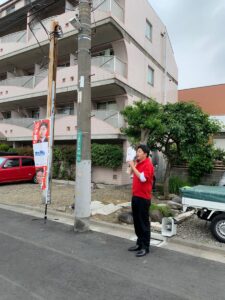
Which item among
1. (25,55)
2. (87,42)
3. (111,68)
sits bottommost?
(87,42)

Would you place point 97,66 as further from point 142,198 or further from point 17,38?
point 142,198

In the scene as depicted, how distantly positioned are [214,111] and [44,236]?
76.3ft

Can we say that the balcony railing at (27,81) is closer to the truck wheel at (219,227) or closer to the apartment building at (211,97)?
the apartment building at (211,97)

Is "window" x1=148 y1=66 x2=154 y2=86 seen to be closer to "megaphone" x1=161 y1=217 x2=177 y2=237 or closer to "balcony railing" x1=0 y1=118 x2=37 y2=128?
"balcony railing" x1=0 y1=118 x2=37 y2=128

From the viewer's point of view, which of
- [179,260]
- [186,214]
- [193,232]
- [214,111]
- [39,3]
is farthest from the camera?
[214,111]

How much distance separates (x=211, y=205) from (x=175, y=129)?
500 centimetres

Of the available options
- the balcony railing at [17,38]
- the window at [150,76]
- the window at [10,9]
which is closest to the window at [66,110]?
the balcony railing at [17,38]

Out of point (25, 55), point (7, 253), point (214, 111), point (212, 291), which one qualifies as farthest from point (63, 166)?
point (214, 111)

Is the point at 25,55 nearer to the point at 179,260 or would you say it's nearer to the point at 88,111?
Answer: the point at 88,111

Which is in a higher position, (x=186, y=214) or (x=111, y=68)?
(x=111, y=68)

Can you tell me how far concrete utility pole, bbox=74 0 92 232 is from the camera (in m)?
6.04

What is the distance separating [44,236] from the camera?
18.8ft

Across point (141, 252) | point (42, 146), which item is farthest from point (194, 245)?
point (42, 146)

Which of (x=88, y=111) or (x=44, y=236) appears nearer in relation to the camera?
(x=44, y=236)
